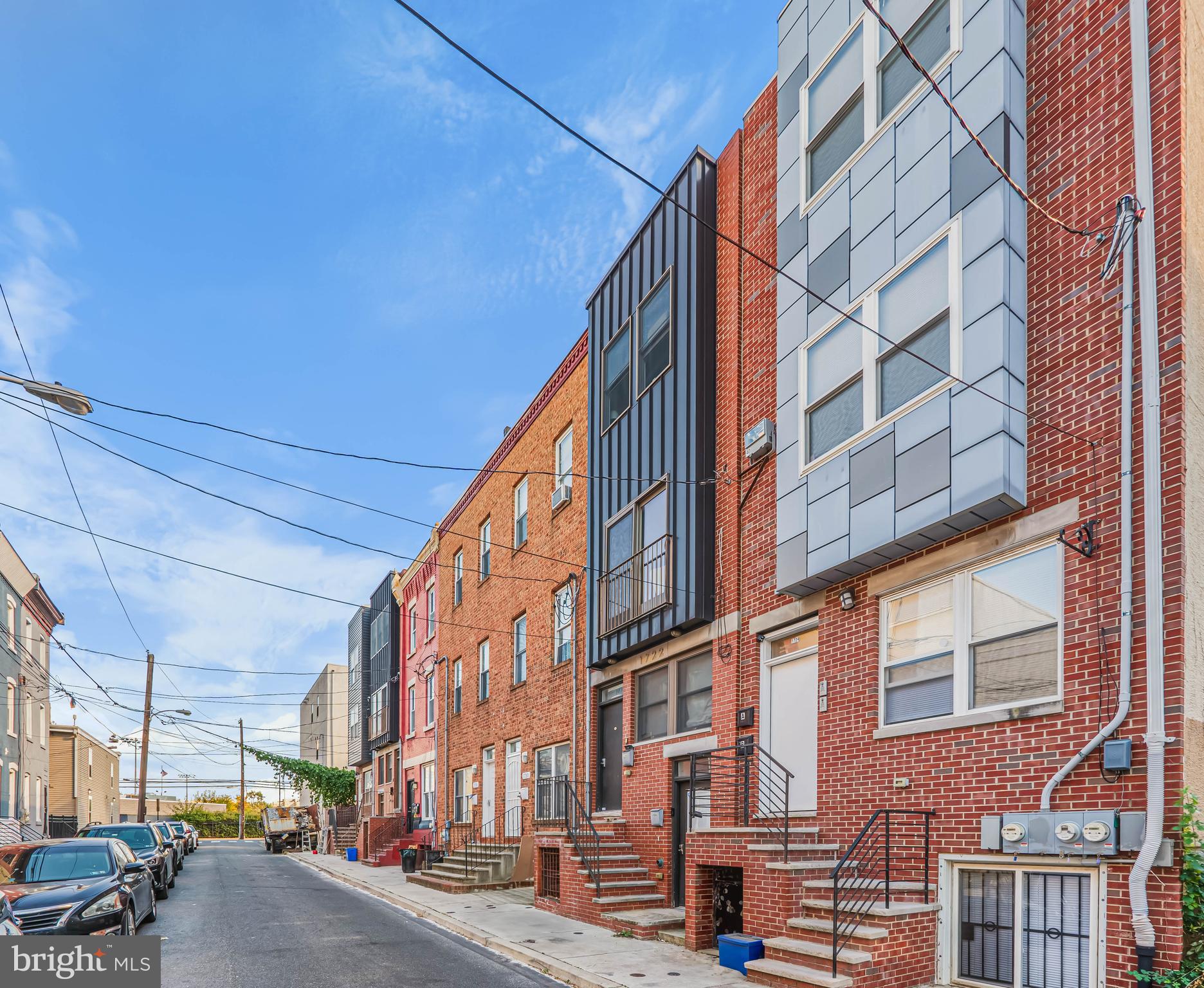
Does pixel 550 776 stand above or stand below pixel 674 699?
below

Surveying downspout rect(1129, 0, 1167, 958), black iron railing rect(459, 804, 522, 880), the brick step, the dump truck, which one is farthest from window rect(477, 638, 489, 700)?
the dump truck

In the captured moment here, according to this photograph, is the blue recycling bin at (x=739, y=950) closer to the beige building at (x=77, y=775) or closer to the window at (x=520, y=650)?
the window at (x=520, y=650)

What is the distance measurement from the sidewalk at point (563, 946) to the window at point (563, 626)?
4.39 m

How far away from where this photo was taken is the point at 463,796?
25.8 metres

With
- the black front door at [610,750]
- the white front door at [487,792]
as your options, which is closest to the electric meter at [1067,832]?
the black front door at [610,750]

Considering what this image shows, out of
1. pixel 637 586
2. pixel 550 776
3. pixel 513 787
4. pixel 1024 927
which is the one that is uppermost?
pixel 637 586

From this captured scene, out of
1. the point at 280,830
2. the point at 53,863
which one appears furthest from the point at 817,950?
the point at 280,830

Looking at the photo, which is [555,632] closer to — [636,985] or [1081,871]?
[636,985]

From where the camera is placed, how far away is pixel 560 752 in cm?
1981

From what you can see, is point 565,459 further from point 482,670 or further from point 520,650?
point 482,670

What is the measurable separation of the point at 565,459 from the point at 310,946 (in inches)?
433

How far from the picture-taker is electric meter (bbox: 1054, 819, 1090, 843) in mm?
8070

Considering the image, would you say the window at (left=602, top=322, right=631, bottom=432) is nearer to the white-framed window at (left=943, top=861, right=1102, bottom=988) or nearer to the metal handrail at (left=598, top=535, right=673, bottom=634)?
the metal handrail at (left=598, top=535, right=673, bottom=634)

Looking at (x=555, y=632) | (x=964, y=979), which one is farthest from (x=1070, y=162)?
(x=555, y=632)
